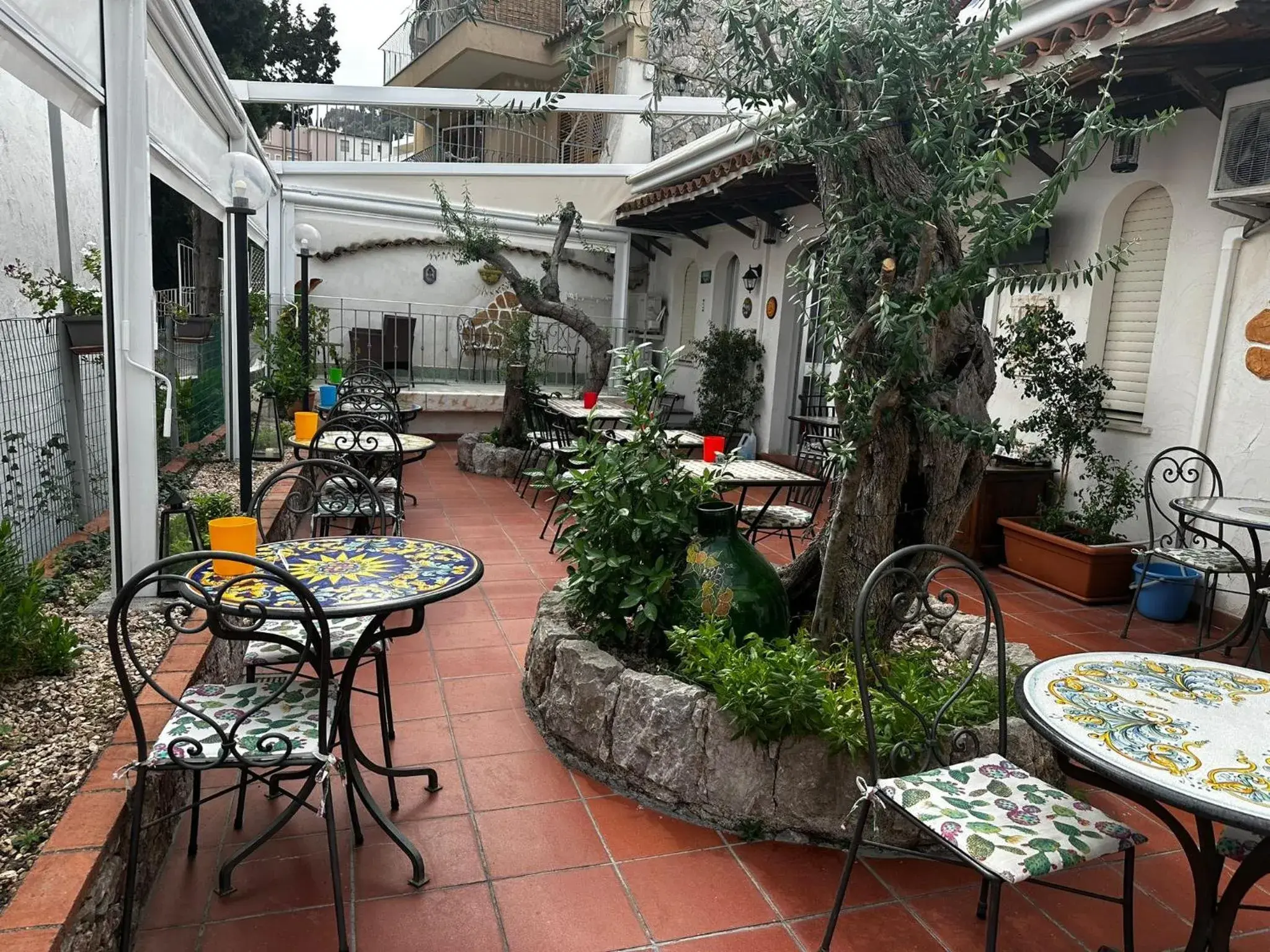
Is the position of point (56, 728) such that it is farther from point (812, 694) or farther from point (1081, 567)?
point (1081, 567)

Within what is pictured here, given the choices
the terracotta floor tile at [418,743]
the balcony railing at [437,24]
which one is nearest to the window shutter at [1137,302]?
the terracotta floor tile at [418,743]

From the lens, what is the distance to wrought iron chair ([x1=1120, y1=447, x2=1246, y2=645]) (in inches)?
163

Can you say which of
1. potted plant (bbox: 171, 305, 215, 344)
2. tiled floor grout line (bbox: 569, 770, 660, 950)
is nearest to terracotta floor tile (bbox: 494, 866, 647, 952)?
tiled floor grout line (bbox: 569, 770, 660, 950)

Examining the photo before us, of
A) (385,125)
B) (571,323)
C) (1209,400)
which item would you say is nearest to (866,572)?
(1209,400)

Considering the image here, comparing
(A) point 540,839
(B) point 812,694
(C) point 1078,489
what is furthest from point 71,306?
(C) point 1078,489

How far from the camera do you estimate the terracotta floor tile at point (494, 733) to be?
3002mm

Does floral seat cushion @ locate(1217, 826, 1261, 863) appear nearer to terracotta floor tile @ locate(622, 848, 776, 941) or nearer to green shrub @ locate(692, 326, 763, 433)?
terracotta floor tile @ locate(622, 848, 776, 941)

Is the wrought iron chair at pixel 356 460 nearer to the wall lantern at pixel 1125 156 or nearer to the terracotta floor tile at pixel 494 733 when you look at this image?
the terracotta floor tile at pixel 494 733

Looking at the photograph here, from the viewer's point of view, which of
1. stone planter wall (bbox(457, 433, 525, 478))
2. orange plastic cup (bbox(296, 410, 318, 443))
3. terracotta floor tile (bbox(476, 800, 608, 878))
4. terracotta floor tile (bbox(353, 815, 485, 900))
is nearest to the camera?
terracotta floor tile (bbox(353, 815, 485, 900))

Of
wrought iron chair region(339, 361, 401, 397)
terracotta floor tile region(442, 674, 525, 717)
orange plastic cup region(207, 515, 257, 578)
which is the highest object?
wrought iron chair region(339, 361, 401, 397)

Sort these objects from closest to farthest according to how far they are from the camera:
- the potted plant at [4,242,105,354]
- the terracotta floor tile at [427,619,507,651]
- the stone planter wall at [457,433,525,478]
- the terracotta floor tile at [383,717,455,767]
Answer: the terracotta floor tile at [383,717,455,767]
the terracotta floor tile at [427,619,507,651]
the potted plant at [4,242,105,354]
the stone planter wall at [457,433,525,478]

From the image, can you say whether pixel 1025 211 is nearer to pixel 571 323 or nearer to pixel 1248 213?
pixel 1248 213

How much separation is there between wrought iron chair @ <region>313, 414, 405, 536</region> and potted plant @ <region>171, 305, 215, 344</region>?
1.34 metres

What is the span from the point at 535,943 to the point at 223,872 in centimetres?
82
